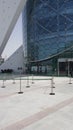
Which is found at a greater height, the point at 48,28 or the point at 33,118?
the point at 48,28

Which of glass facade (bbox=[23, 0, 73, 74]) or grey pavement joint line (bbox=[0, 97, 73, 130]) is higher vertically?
glass facade (bbox=[23, 0, 73, 74])

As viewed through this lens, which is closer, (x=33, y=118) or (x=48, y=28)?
(x=33, y=118)

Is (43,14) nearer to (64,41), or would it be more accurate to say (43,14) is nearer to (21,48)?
(64,41)

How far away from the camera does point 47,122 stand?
8.73 metres

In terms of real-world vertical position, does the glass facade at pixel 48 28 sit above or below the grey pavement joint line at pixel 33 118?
above

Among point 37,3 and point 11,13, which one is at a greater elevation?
Answer: point 37,3

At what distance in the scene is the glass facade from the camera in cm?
6259

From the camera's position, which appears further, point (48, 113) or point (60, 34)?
point (60, 34)

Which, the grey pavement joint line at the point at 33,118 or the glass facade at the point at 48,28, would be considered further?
the glass facade at the point at 48,28

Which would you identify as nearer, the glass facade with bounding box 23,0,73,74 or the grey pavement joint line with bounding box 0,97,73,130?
the grey pavement joint line with bounding box 0,97,73,130

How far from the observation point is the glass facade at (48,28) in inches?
2464

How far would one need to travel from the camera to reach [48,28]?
2596 inches

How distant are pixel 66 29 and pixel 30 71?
1596cm

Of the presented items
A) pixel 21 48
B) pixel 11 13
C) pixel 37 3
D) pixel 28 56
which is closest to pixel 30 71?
pixel 28 56
